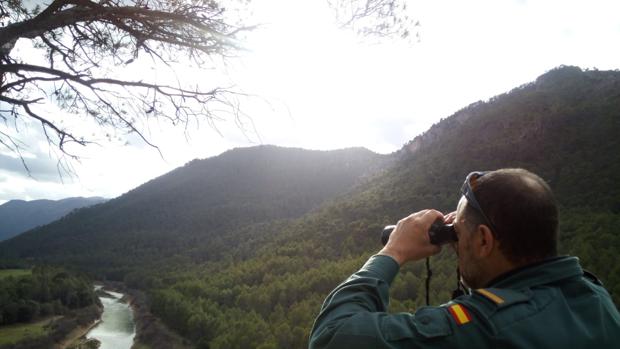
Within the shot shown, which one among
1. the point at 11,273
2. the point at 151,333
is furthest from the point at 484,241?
the point at 11,273

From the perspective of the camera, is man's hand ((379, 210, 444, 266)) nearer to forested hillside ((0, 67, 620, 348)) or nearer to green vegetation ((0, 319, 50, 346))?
forested hillside ((0, 67, 620, 348))

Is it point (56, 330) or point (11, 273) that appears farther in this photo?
point (11, 273)

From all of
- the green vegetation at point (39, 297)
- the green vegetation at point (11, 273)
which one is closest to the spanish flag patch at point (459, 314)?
the green vegetation at point (39, 297)

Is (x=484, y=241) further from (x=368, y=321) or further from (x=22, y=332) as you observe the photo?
(x=22, y=332)

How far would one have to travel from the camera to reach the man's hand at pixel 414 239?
106 centimetres

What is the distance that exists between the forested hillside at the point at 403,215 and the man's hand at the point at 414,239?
10.3 m

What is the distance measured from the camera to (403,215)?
3241 cm

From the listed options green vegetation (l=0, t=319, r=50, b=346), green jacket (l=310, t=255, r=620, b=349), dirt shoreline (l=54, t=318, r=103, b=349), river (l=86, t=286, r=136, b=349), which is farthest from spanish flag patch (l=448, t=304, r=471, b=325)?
green vegetation (l=0, t=319, r=50, b=346)

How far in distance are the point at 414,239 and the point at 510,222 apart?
0.26 meters

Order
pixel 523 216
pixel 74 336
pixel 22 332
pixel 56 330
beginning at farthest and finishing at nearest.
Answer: pixel 22 332
pixel 56 330
pixel 74 336
pixel 523 216

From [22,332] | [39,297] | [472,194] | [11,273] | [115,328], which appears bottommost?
[115,328]

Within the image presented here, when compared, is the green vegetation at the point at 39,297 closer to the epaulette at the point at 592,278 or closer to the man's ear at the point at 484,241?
the man's ear at the point at 484,241

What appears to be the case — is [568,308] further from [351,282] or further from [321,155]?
[321,155]

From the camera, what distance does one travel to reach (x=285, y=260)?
34062mm
